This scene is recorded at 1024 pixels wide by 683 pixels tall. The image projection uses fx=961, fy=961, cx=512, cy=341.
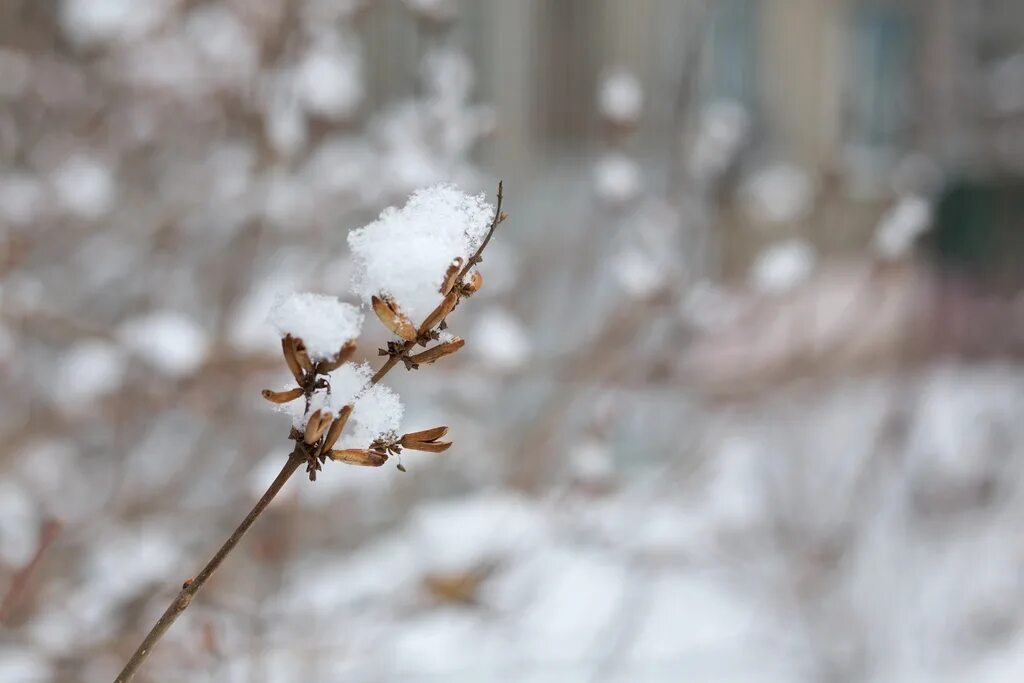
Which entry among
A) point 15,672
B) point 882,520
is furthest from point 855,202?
point 15,672

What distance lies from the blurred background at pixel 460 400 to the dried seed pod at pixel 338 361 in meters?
0.49

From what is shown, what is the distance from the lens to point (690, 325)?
2.71 metres

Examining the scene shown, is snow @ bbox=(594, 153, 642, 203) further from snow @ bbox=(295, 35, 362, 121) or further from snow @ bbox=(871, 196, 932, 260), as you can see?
snow @ bbox=(295, 35, 362, 121)

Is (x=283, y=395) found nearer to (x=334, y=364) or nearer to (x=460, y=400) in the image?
(x=334, y=364)

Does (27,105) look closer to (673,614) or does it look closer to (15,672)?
(15,672)

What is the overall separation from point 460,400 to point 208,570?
2.46m

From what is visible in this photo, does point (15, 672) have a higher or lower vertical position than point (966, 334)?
lower

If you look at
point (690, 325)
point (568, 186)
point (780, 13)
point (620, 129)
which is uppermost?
point (780, 13)

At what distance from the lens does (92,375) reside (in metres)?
2.14

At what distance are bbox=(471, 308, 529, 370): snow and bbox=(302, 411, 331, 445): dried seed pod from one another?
5.88ft

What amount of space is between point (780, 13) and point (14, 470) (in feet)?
17.2

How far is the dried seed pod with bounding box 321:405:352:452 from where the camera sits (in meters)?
0.51

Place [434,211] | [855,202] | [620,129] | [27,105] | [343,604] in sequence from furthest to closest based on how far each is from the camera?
[855,202]
[27,105]
[620,129]
[343,604]
[434,211]

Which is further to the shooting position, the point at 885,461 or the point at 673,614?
the point at 673,614
